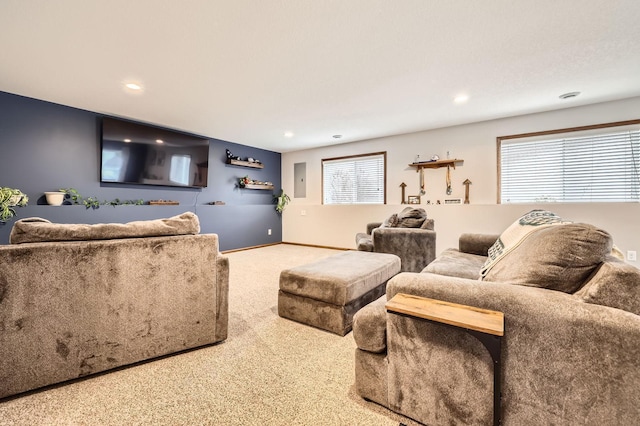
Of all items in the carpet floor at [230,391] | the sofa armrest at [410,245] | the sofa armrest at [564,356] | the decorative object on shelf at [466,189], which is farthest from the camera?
the decorative object on shelf at [466,189]

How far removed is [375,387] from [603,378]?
0.82 meters

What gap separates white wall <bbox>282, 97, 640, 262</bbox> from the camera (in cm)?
349

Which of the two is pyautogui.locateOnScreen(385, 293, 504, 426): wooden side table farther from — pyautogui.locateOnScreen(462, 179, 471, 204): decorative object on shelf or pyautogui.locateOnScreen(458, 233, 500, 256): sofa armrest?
pyautogui.locateOnScreen(462, 179, 471, 204): decorative object on shelf

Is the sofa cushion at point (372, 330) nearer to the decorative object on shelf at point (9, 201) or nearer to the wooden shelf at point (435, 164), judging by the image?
the wooden shelf at point (435, 164)

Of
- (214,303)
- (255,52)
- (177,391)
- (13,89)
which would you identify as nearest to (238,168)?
(13,89)

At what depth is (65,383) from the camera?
1.43 meters

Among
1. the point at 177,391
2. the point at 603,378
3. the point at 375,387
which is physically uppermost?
the point at 603,378

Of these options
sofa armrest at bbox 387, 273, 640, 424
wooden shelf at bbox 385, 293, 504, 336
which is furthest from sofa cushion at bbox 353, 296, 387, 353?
sofa armrest at bbox 387, 273, 640, 424

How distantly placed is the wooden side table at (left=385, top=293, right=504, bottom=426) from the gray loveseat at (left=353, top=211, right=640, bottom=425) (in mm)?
49

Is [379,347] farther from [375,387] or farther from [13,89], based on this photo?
[13,89]

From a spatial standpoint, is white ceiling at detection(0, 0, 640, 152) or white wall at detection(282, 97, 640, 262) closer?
white ceiling at detection(0, 0, 640, 152)

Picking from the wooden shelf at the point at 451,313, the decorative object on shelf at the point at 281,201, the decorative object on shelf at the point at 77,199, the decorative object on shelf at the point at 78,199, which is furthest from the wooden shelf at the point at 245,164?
the wooden shelf at the point at 451,313

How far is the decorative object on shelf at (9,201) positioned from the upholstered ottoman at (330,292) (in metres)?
3.57

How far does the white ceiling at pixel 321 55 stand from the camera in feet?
6.27
